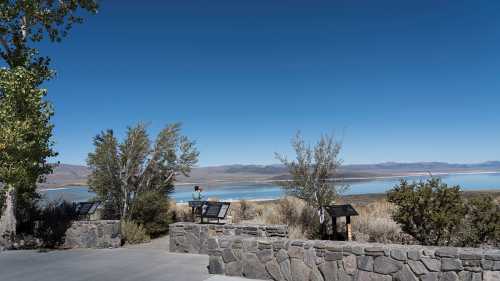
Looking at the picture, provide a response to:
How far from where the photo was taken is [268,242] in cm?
783

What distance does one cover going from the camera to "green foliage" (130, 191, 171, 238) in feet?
46.8

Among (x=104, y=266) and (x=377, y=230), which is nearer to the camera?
(x=104, y=266)

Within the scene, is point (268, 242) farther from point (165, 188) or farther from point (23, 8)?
point (23, 8)

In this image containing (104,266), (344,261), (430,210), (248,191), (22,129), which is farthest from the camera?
(248,191)

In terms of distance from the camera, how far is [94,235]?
39.3 ft

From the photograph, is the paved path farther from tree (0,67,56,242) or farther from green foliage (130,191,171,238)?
green foliage (130,191,171,238)

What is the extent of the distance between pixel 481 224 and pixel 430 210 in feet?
4.32

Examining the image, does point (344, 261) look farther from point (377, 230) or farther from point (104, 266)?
point (104, 266)

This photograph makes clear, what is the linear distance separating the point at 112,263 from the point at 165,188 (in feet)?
21.8

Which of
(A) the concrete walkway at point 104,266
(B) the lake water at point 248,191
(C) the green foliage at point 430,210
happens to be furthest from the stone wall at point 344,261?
(B) the lake water at point 248,191

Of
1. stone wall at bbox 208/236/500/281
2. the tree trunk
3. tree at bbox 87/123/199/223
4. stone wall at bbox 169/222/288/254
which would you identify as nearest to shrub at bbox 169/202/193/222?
tree at bbox 87/123/199/223

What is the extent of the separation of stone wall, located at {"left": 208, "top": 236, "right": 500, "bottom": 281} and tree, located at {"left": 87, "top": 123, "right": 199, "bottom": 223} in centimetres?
728

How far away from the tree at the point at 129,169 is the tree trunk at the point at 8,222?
121 inches

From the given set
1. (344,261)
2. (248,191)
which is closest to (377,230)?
(344,261)
